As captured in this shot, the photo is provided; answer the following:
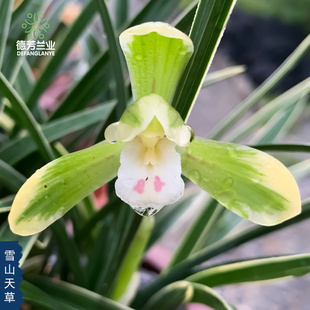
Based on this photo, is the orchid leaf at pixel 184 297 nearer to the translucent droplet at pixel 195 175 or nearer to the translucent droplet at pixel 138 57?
the translucent droplet at pixel 195 175

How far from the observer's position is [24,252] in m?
0.41

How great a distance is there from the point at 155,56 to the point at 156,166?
0.28ft

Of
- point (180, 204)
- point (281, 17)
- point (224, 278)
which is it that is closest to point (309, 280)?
point (180, 204)

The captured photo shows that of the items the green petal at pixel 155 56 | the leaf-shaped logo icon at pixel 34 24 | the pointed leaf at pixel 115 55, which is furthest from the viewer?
the leaf-shaped logo icon at pixel 34 24

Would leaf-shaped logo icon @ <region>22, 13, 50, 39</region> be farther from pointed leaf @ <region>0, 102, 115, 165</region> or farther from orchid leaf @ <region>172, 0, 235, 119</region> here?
orchid leaf @ <region>172, 0, 235, 119</region>

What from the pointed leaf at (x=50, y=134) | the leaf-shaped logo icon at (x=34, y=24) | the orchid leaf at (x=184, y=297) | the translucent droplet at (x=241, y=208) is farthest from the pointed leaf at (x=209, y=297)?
the leaf-shaped logo icon at (x=34, y=24)

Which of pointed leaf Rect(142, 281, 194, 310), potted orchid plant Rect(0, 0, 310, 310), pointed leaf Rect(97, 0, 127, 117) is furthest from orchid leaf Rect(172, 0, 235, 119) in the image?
pointed leaf Rect(142, 281, 194, 310)

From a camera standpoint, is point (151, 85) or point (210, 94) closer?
point (151, 85)

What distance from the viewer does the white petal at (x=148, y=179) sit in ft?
1.04

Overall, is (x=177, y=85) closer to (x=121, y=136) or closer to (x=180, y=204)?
(x=121, y=136)

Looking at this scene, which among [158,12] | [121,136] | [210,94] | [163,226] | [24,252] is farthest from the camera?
[210,94]

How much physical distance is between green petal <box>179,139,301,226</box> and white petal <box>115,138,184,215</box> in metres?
0.03

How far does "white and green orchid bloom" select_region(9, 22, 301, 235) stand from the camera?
0.30 m

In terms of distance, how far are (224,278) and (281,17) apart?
1438mm
